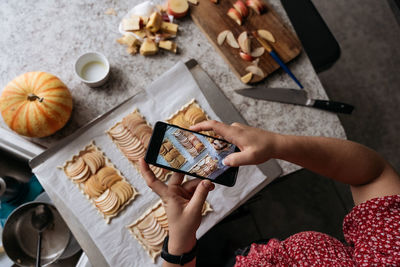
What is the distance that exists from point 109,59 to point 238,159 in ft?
2.86

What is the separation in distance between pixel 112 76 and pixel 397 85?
7.56ft

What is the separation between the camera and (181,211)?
3.57ft

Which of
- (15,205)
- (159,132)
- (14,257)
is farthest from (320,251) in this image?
(15,205)

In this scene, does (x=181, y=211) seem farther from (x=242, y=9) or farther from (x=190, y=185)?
(x=242, y=9)

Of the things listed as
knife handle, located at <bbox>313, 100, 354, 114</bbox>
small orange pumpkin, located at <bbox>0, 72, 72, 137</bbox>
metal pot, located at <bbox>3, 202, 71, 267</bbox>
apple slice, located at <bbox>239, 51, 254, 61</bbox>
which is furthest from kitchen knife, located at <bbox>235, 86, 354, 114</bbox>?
metal pot, located at <bbox>3, 202, 71, 267</bbox>

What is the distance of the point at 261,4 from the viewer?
1.52 metres

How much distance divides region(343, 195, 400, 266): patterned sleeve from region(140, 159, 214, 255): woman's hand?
1.77ft

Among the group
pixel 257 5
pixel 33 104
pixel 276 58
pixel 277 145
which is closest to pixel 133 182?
pixel 33 104

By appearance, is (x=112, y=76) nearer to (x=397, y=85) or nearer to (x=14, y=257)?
(x=14, y=257)

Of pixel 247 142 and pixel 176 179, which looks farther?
pixel 176 179

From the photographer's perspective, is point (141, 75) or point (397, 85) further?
point (397, 85)

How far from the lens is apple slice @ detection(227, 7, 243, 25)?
59.3 inches

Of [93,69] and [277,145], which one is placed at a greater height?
[93,69]

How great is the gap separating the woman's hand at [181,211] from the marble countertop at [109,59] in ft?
1.77
